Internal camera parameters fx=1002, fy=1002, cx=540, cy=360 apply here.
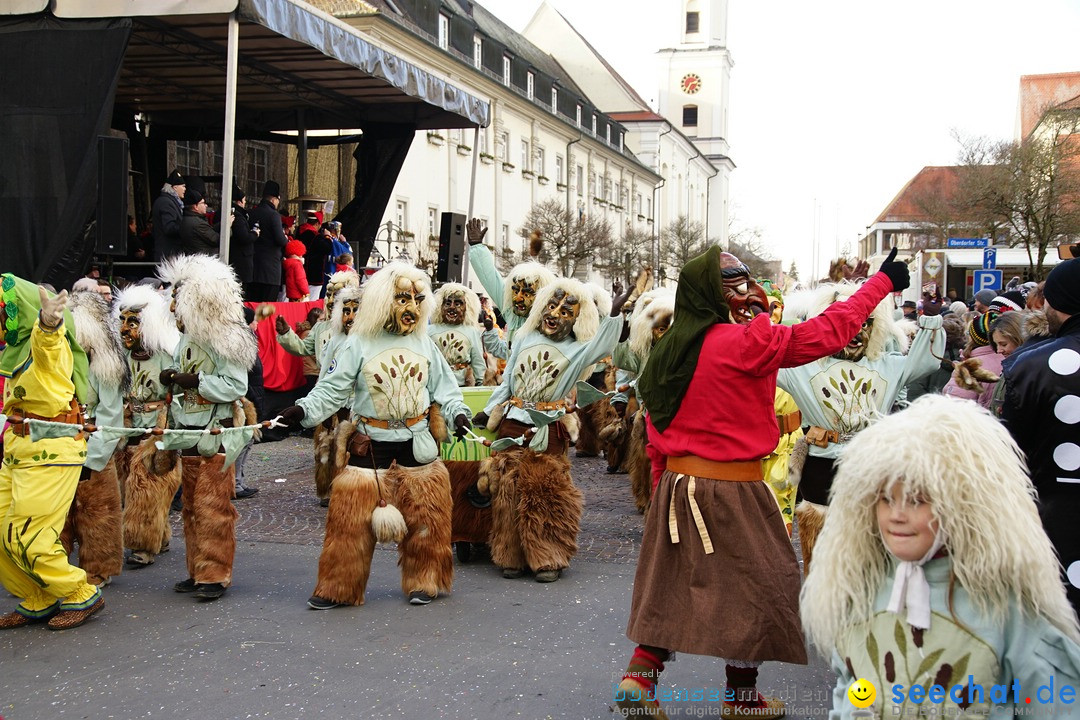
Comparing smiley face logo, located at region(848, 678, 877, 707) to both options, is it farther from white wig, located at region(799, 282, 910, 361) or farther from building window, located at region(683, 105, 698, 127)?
building window, located at region(683, 105, 698, 127)

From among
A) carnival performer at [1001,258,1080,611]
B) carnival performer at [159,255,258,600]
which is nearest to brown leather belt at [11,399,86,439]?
carnival performer at [159,255,258,600]

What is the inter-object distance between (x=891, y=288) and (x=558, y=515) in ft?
11.6

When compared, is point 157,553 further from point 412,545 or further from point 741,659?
point 741,659

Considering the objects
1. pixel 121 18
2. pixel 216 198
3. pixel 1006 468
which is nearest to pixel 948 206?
pixel 216 198

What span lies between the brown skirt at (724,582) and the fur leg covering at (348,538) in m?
2.36

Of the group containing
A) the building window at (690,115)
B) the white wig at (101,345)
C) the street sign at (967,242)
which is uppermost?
the building window at (690,115)

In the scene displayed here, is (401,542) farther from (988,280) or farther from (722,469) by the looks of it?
(988,280)

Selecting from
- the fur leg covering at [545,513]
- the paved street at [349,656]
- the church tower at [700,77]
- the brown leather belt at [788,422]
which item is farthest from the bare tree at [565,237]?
the church tower at [700,77]

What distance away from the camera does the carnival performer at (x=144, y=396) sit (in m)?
7.07

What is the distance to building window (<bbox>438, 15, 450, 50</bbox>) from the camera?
30156mm

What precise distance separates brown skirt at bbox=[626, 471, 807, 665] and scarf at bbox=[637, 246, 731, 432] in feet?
1.13

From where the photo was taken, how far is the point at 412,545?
6125mm

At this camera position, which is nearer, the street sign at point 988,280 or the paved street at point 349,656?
the paved street at point 349,656

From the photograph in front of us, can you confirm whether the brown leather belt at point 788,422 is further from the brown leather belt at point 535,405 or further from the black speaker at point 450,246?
the black speaker at point 450,246
